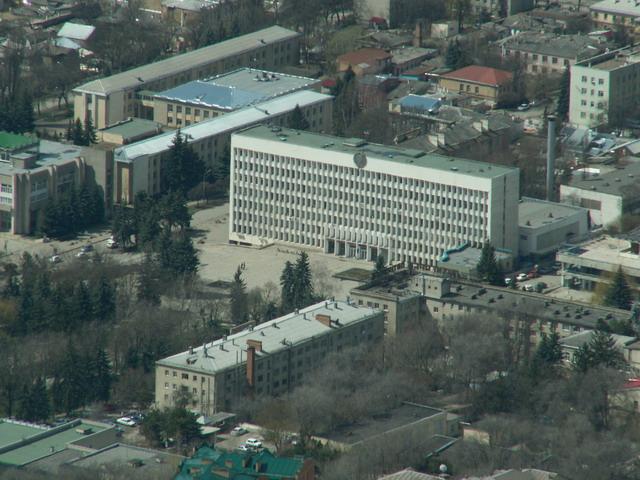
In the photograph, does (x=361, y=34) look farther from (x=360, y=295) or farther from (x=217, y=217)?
(x=360, y=295)

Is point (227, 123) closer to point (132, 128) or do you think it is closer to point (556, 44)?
point (132, 128)

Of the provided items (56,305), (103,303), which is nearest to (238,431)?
(103,303)

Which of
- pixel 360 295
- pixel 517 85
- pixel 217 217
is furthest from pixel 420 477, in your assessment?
pixel 517 85

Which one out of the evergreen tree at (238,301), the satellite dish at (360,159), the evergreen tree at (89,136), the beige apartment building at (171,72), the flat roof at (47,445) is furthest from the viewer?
the beige apartment building at (171,72)

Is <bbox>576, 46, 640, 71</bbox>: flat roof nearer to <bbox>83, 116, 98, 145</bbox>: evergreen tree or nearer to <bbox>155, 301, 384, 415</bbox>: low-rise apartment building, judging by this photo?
<bbox>83, 116, 98, 145</bbox>: evergreen tree

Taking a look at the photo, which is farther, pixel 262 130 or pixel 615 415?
pixel 262 130

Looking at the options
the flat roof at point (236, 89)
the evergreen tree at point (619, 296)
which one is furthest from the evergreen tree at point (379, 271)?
the flat roof at point (236, 89)

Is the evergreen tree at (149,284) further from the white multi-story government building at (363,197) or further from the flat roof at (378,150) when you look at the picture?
the flat roof at (378,150)
